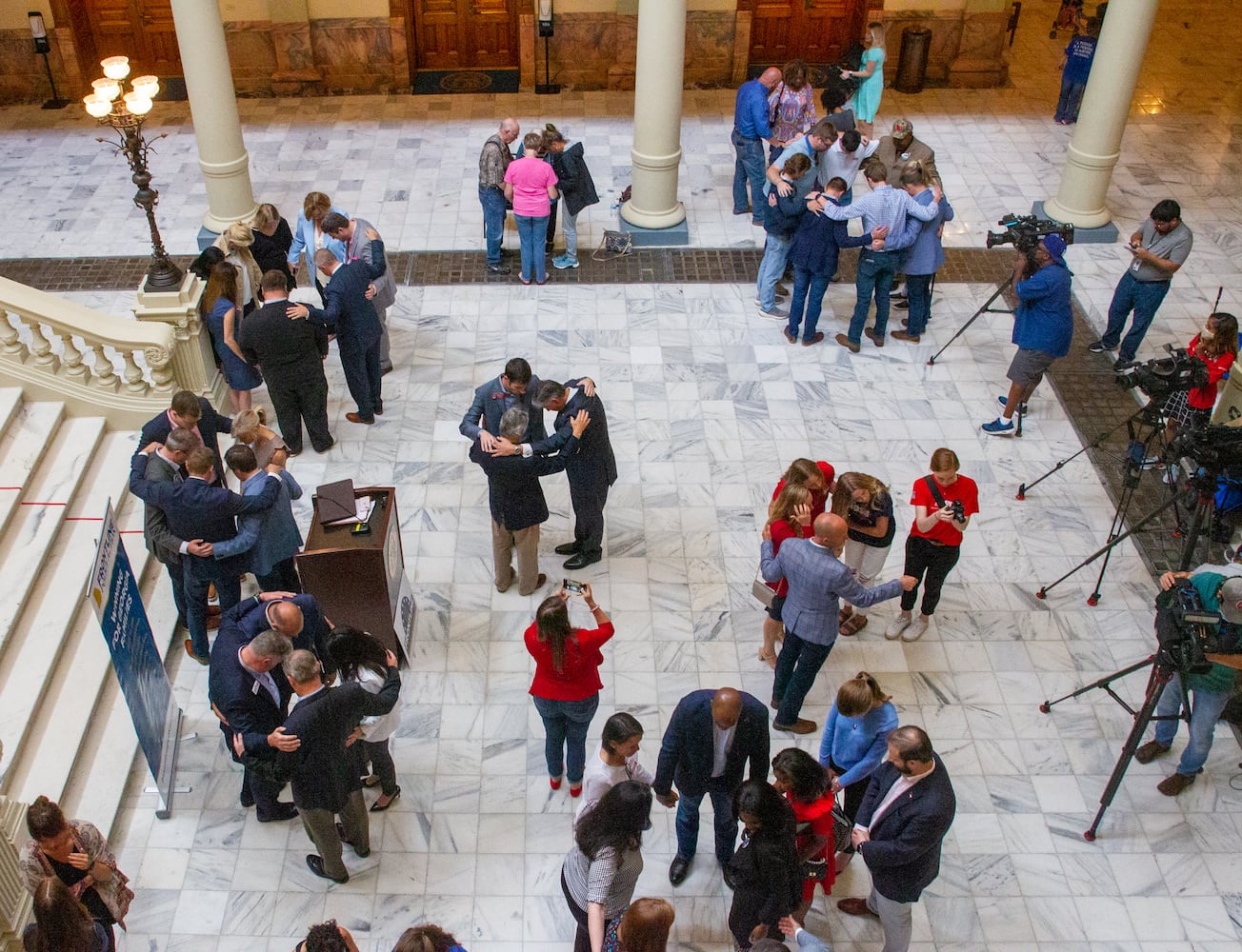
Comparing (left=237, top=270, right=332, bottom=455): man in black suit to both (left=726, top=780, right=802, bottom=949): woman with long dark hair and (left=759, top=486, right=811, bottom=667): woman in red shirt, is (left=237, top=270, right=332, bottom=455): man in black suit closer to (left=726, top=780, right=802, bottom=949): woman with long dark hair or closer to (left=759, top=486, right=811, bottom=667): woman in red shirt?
(left=759, top=486, right=811, bottom=667): woman in red shirt

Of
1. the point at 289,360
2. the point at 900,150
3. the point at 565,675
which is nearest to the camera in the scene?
the point at 565,675

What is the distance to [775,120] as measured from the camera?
1160 centimetres

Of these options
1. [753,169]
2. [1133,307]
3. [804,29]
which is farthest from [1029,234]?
[804,29]

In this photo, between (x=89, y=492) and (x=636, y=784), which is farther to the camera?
(x=89, y=492)

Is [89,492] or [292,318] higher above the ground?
[292,318]

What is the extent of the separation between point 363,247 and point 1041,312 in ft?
16.6

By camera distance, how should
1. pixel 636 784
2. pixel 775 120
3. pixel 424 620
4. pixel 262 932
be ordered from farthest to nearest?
pixel 775 120
pixel 424 620
pixel 262 932
pixel 636 784

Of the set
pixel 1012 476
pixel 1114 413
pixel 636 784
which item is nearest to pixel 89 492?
pixel 636 784

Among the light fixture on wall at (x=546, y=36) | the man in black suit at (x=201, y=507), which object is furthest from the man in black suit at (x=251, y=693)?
the light fixture on wall at (x=546, y=36)

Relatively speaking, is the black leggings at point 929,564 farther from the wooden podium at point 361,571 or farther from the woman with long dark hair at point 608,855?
the wooden podium at point 361,571

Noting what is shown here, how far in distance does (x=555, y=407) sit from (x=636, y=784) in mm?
2802

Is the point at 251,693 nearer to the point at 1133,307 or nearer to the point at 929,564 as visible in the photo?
the point at 929,564

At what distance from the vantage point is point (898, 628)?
756cm

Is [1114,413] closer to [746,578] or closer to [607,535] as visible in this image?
[746,578]
